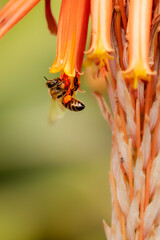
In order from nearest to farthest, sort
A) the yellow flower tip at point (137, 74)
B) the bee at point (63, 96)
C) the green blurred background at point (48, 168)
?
the yellow flower tip at point (137, 74) → the bee at point (63, 96) → the green blurred background at point (48, 168)

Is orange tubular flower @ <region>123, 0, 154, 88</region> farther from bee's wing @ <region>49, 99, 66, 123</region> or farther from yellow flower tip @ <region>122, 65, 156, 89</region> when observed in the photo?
bee's wing @ <region>49, 99, 66, 123</region>

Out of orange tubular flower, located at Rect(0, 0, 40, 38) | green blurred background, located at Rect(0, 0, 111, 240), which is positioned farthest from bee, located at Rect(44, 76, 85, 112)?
green blurred background, located at Rect(0, 0, 111, 240)

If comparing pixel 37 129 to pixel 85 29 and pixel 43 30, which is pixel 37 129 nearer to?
pixel 43 30

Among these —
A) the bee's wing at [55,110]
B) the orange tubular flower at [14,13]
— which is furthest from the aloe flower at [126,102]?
the bee's wing at [55,110]

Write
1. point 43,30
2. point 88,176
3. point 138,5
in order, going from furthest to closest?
point 43,30 < point 88,176 < point 138,5

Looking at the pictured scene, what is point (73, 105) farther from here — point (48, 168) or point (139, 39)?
point (48, 168)

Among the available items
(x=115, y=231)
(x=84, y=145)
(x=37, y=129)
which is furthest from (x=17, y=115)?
(x=115, y=231)

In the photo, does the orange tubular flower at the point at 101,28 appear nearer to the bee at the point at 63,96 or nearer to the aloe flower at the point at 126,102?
the aloe flower at the point at 126,102
